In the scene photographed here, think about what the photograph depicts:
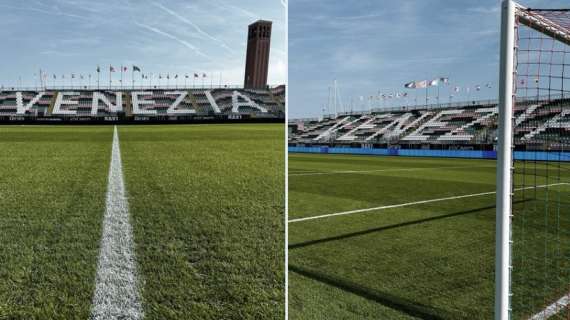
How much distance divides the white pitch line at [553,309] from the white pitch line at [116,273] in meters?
2.61

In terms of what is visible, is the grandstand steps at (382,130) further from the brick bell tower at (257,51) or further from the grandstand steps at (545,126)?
the brick bell tower at (257,51)

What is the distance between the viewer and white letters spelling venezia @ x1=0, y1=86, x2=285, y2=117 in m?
42.8

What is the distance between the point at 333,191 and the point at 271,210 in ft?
12.7

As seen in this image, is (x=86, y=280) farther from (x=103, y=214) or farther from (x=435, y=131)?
(x=435, y=131)

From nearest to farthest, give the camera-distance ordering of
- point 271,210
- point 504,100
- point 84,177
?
point 504,100 < point 271,210 < point 84,177

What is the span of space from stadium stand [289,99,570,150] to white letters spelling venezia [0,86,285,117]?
5.99 meters

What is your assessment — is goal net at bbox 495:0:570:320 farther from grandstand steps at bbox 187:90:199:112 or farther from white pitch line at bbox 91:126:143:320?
grandstand steps at bbox 187:90:199:112

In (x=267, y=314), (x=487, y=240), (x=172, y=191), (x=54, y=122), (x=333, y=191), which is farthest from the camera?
(x=54, y=122)

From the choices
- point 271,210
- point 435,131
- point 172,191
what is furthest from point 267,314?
point 435,131

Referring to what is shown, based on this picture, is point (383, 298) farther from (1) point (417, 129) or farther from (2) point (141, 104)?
(2) point (141, 104)

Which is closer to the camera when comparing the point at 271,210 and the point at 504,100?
the point at 504,100

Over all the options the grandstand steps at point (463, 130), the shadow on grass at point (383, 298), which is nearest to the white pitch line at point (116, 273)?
the shadow on grass at point (383, 298)

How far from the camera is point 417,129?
38.4m

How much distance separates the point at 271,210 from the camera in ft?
19.0
